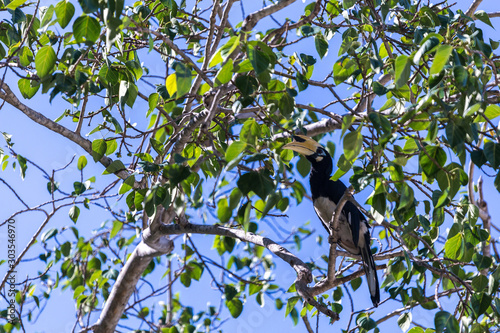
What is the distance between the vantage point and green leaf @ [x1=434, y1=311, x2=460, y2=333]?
5.70ft

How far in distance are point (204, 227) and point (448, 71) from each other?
124cm

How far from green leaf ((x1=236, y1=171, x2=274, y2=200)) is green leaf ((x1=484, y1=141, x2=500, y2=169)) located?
60cm

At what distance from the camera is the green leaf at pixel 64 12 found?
1.52m

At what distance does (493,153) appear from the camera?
1.51 meters

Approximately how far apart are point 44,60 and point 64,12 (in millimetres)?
208

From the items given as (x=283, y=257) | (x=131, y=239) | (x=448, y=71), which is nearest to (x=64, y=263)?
(x=131, y=239)

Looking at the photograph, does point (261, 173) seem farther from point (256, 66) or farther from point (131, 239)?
point (131, 239)

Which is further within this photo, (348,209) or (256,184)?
(348,209)

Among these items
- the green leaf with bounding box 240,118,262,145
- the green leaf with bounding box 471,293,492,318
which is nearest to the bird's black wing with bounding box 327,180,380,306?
the green leaf with bounding box 471,293,492,318

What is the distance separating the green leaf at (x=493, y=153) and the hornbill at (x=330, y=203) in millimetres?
1309

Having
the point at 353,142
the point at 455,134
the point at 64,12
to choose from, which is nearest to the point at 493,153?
the point at 455,134

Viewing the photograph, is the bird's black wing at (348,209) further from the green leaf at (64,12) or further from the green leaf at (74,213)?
the green leaf at (64,12)

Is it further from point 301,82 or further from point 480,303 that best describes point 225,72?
point 480,303

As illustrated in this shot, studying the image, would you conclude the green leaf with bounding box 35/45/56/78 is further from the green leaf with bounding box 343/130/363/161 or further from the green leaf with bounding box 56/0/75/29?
the green leaf with bounding box 343/130/363/161
